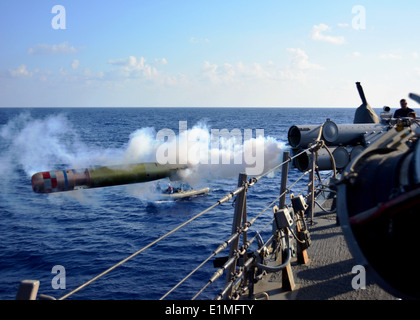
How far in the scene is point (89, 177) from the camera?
2408 centimetres

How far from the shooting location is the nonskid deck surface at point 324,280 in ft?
19.1

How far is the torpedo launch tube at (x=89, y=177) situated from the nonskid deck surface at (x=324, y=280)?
18.1 metres

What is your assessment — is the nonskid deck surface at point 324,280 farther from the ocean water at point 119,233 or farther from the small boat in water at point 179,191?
the small boat in water at point 179,191

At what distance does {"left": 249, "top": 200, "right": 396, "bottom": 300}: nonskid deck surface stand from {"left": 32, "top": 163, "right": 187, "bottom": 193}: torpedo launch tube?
18.1m

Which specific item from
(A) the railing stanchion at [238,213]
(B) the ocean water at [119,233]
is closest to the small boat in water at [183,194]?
(B) the ocean water at [119,233]

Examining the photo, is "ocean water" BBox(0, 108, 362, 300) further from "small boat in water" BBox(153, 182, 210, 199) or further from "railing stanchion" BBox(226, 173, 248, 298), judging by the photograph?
"railing stanchion" BBox(226, 173, 248, 298)

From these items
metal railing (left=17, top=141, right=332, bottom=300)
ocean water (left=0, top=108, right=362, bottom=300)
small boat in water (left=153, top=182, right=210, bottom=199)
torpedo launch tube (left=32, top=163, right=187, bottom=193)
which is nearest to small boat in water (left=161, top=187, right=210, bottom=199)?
small boat in water (left=153, top=182, right=210, bottom=199)

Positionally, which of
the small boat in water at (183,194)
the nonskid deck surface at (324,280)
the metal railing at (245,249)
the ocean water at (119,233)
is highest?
the metal railing at (245,249)

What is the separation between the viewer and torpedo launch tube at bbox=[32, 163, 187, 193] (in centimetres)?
2411

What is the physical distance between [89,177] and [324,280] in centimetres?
1983

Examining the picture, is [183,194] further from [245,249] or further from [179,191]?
[245,249]
